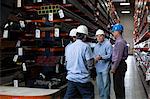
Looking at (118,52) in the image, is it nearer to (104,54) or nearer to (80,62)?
(104,54)

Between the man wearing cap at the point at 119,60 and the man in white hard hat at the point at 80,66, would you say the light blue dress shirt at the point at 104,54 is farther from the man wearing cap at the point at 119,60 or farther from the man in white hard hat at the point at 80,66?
the man in white hard hat at the point at 80,66

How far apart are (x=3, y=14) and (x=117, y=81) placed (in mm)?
2421

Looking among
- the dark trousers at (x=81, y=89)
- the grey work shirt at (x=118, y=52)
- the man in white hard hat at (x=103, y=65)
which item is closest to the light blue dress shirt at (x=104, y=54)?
the man in white hard hat at (x=103, y=65)

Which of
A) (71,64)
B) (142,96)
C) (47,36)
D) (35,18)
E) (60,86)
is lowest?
(142,96)

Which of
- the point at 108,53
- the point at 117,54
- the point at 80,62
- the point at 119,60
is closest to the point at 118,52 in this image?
the point at 117,54

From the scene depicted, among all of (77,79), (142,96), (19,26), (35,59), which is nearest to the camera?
(77,79)

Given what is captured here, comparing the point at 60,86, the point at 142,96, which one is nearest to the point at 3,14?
the point at 60,86

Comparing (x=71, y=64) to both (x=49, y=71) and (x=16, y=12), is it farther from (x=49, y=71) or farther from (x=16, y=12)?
(x=16, y=12)

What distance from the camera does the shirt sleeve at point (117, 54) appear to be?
504cm

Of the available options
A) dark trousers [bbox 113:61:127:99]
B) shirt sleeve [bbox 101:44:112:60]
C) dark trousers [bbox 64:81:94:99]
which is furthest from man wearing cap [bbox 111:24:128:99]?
dark trousers [bbox 64:81:94:99]

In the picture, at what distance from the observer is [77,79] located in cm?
396

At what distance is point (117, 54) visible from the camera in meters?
5.07

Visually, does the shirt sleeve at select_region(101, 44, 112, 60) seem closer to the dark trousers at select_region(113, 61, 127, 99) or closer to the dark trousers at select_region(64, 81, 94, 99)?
A: the dark trousers at select_region(113, 61, 127, 99)

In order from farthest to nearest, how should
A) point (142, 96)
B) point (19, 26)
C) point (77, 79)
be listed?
point (142, 96), point (19, 26), point (77, 79)
